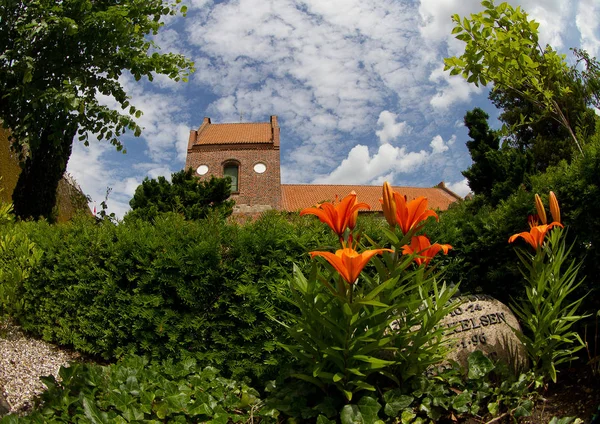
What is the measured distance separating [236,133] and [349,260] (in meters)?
29.7

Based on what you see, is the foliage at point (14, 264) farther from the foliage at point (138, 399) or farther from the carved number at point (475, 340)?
the carved number at point (475, 340)

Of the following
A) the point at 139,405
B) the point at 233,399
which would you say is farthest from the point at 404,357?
the point at 139,405

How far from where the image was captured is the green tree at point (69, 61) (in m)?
6.11

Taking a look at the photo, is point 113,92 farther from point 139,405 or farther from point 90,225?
point 139,405

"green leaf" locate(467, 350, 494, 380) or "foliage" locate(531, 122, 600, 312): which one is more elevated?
"foliage" locate(531, 122, 600, 312)

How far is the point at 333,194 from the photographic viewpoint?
29469 mm

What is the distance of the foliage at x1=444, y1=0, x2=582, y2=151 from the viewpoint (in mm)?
5137

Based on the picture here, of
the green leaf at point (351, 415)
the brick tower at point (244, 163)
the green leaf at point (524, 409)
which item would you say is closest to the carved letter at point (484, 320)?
the green leaf at point (524, 409)

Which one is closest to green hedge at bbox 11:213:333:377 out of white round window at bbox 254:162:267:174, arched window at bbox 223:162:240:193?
white round window at bbox 254:162:267:174

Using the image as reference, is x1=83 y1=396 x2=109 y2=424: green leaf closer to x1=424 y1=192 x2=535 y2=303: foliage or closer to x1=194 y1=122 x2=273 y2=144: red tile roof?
x1=424 y1=192 x2=535 y2=303: foliage

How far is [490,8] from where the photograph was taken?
17.3ft

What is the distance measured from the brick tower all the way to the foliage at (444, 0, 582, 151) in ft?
72.5

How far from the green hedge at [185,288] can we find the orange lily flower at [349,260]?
1.50 m

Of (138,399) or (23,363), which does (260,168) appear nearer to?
(23,363)
